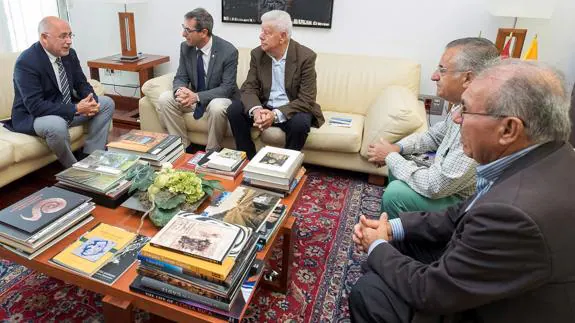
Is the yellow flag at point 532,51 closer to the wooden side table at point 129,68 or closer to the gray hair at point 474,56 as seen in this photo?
the gray hair at point 474,56

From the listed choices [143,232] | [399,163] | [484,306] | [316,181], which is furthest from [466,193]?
[143,232]

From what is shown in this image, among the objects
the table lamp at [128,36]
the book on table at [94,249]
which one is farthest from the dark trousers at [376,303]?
the table lamp at [128,36]

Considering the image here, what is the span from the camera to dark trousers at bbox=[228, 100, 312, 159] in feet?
7.88

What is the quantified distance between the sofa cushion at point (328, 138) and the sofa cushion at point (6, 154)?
4.73 feet

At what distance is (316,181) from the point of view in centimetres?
256

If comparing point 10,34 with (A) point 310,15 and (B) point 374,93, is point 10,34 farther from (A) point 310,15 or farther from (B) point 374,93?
(B) point 374,93

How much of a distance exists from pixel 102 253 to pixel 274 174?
0.71 meters

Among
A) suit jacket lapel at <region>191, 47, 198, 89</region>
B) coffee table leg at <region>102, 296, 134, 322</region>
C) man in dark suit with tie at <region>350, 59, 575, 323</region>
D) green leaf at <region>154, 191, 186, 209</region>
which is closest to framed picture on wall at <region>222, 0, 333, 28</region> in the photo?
suit jacket lapel at <region>191, 47, 198, 89</region>

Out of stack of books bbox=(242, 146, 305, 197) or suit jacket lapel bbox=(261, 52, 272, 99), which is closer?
stack of books bbox=(242, 146, 305, 197)

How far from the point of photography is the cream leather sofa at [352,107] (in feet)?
7.59

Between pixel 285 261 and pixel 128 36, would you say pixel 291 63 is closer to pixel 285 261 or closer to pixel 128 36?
pixel 285 261

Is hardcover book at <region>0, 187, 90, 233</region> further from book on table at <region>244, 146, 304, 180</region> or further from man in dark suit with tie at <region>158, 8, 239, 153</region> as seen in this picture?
man in dark suit with tie at <region>158, 8, 239, 153</region>

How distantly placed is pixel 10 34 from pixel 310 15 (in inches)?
104

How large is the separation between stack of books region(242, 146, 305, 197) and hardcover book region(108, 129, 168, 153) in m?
0.51
